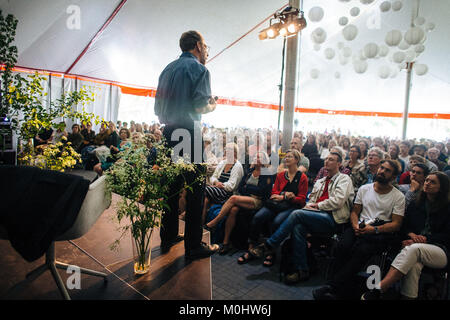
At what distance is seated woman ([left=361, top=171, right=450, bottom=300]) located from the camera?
82.4 inches

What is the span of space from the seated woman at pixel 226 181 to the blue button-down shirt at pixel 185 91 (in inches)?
68.3

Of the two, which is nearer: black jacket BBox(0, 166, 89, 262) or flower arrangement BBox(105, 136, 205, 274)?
black jacket BBox(0, 166, 89, 262)

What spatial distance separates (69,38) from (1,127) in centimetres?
587

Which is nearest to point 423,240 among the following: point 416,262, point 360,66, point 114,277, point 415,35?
point 416,262

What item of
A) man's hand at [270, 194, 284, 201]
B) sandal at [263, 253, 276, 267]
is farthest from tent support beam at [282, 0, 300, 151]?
sandal at [263, 253, 276, 267]

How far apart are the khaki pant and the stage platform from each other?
5.00ft

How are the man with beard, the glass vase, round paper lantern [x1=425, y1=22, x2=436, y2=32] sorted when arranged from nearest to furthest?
the glass vase < the man with beard < round paper lantern [x1=425, y1=22, x2=436, y2=32]

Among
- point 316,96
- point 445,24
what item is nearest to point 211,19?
point 445,24

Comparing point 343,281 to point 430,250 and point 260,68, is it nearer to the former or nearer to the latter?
point 430,250

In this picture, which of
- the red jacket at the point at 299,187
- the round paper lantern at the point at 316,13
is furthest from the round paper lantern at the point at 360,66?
the red jacket at the point at 299,187

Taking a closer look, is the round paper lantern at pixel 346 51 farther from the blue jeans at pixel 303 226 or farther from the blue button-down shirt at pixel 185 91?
the blue button-down shirt at pixel 185 91

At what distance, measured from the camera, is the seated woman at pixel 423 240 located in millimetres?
2094

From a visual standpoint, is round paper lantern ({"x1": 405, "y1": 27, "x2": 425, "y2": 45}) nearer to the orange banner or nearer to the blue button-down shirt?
the orange banner

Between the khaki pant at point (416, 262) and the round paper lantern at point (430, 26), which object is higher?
the round paper lantern at point (430, 26)
